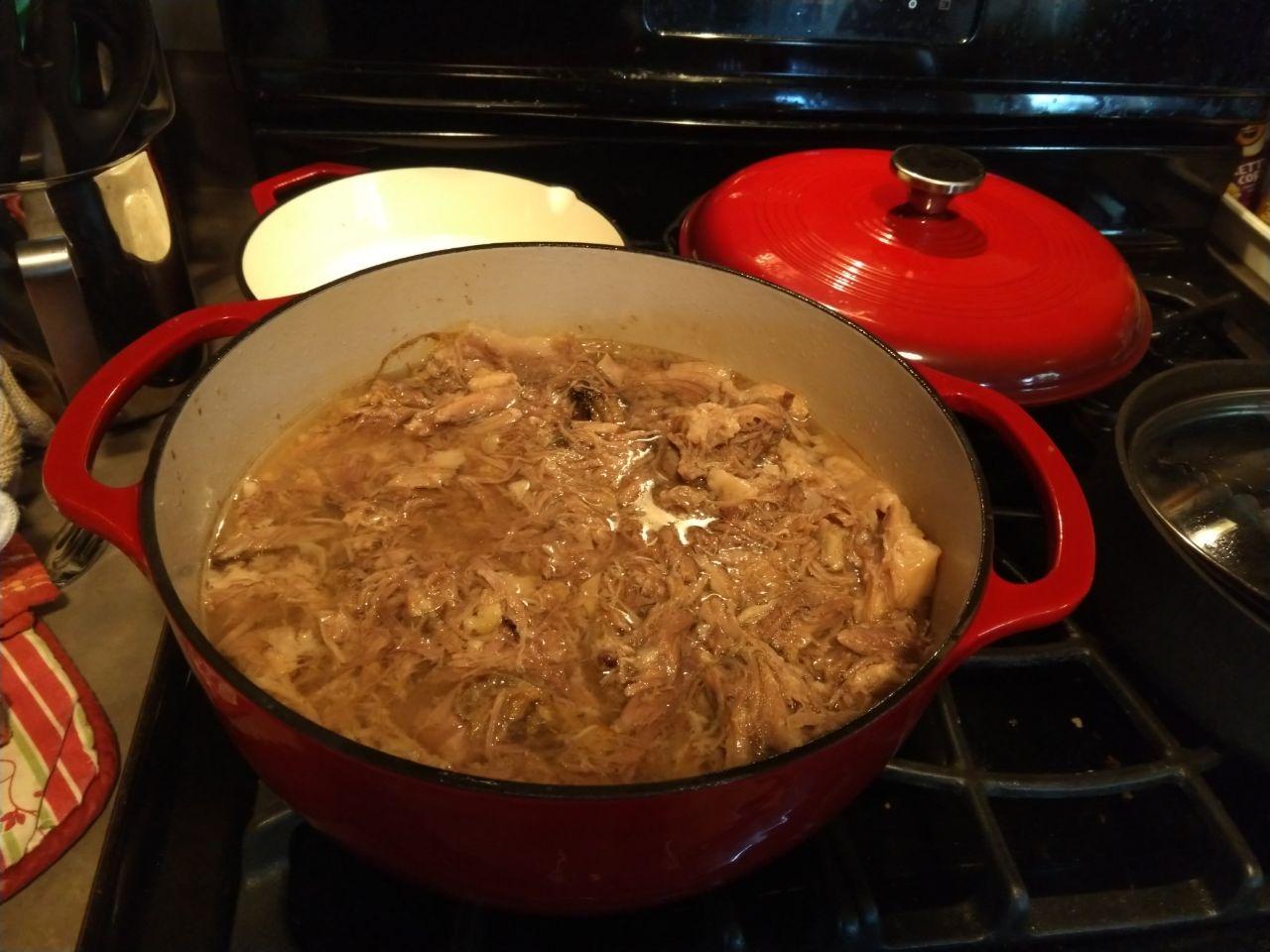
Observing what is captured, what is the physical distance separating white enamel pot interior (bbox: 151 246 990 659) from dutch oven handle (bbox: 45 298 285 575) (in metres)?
0.04

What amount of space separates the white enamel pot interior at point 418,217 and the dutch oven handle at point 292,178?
35 millimetres

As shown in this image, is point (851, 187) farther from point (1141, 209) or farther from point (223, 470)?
point (223, 470)

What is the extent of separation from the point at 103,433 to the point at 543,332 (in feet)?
2.01

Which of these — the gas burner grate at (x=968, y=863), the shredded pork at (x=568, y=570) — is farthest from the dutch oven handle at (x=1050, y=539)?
the gas burner grate at (x=968, y=863)

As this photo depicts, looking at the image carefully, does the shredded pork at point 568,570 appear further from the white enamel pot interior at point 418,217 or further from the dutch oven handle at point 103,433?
the white enamel pot interior at point 418,217

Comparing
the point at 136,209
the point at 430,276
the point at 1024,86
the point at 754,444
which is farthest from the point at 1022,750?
the point at 136,209

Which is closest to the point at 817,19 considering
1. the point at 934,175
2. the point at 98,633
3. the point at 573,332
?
the point at 934,175

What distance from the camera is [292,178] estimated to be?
1496 millimetres

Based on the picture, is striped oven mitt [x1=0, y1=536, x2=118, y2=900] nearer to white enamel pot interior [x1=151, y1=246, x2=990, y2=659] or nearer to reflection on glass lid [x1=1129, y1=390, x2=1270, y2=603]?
white enamel pot interior [x1=151, y1=246, x2=990, y2=659]

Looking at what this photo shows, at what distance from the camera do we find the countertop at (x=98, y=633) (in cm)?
89

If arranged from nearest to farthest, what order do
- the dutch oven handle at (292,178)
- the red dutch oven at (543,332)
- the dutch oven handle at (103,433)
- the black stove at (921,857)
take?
the red dutch oven at (543,332) → the dutch oven handle at (103,433) → the black stove at (921,857) → the dutch oven handle at (292,178)

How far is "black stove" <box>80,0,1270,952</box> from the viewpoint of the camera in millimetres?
898

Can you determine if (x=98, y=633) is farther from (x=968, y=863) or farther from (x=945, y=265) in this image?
(x=945, y=265)

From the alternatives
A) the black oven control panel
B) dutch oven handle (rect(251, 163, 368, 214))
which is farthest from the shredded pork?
the black oven control panel
